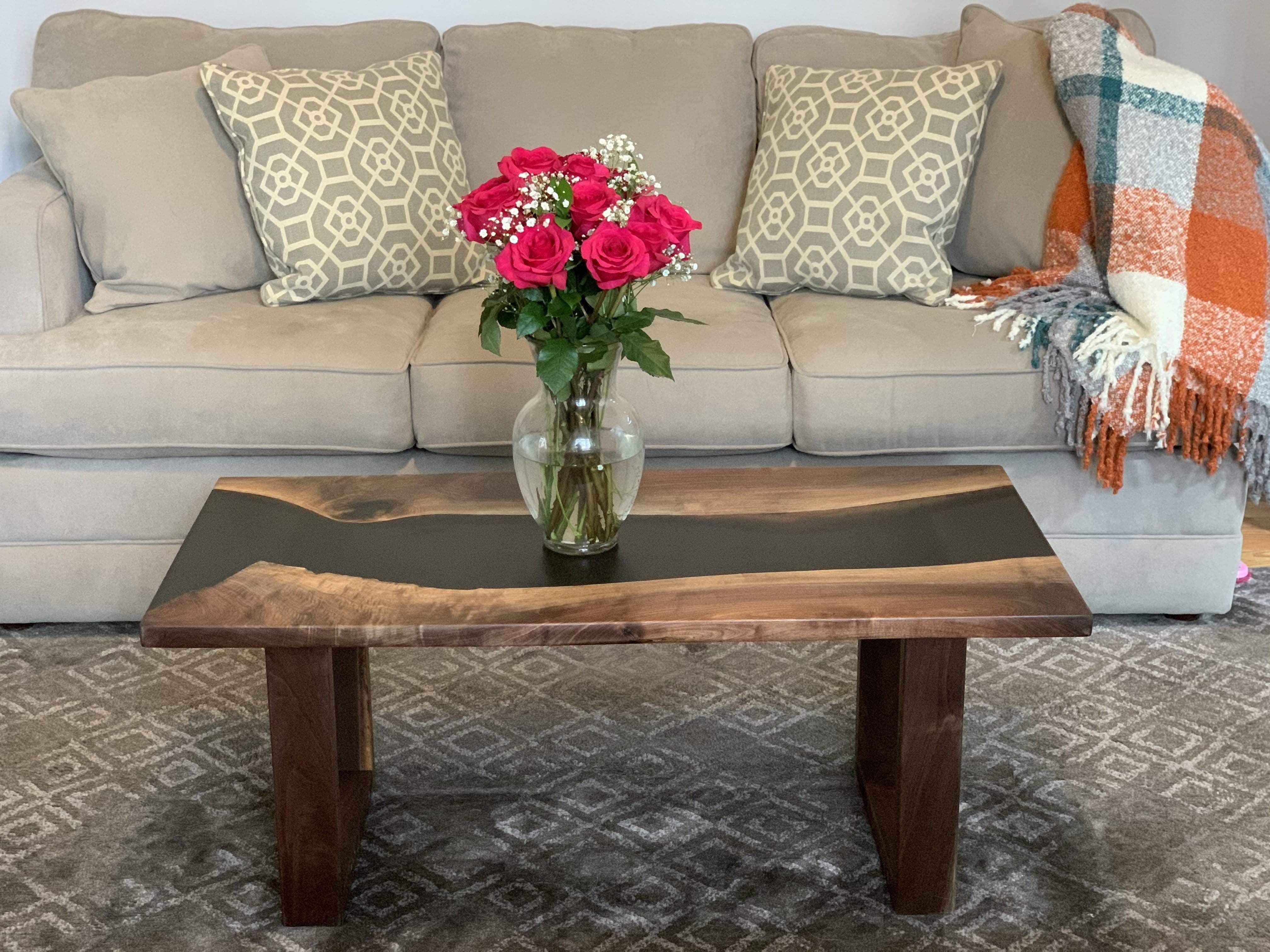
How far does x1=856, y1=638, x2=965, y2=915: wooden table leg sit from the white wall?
71.4 inches

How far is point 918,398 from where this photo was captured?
2098mm

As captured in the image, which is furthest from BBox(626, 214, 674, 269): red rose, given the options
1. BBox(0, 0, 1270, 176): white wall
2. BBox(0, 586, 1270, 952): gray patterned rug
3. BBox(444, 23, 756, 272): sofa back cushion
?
BBox(0, 0, 1270, 176): white wall

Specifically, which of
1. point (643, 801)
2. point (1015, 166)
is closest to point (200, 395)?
point (643, 801)

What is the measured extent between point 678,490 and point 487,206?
47 cm

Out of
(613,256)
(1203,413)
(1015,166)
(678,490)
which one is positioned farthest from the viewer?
(1015,166)

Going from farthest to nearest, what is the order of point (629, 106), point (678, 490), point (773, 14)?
point (773, 14)
point (629, 106)
point (678, 490)

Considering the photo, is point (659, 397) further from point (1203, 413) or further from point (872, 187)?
point (1203, 413)

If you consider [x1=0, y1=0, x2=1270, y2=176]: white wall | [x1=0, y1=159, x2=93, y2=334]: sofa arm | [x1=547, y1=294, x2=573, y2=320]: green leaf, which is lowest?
[x1=0, y1=159, x2=93, y2=334]: sofa arm

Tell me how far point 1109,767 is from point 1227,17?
1.94m

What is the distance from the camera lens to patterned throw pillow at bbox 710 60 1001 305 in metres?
2.38

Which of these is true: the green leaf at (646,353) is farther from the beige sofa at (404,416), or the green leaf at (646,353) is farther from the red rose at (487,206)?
the beige sofa at (404,416)

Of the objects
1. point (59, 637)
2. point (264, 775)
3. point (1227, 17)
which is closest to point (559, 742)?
point (264, 775)

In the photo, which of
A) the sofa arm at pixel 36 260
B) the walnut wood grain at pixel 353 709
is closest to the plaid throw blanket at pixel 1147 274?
the walnut wood grain at pixel 353 709

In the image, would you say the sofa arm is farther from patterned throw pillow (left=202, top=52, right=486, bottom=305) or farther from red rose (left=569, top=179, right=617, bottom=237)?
red rose (left=569, top=179, right=617, bottom=237)
